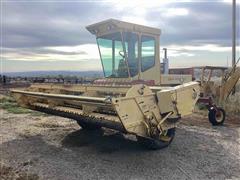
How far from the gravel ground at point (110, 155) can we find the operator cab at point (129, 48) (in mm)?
1520

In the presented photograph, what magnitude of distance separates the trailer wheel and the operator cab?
2.02m

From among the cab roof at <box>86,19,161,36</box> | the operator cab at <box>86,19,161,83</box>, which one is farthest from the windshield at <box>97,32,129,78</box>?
the cab roof at <box>86,19,161,36</box>

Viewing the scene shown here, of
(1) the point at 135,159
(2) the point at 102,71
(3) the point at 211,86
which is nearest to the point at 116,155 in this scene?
(1) the point at 135,159

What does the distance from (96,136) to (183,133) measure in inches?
80.1

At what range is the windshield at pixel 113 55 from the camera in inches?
318

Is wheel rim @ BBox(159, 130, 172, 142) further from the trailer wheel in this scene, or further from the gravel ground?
the gravel ground

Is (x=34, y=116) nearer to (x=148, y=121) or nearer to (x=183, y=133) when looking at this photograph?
(x=183, y=133)

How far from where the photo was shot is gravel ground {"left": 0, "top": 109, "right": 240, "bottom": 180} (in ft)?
17.1

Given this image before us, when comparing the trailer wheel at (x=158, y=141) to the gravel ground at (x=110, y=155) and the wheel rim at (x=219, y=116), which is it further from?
the wheel rim at (x=219, y=116)

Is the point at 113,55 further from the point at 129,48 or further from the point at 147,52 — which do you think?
the point at 147,52

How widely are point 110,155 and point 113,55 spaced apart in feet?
10.1

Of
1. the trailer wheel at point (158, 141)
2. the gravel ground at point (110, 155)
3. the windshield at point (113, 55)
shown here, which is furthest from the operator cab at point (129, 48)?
the trailer wheel at point (158, 141)

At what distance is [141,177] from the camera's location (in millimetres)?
5016

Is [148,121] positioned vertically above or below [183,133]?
above
